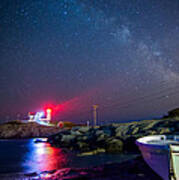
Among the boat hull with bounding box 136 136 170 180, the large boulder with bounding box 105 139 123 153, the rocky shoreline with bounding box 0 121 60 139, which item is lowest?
the rocky shoreline with bounding box 0 121 60 139

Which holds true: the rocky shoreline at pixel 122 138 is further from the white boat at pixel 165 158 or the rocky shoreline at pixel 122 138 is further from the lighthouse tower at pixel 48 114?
the lighthouse tower at pixel 48 114

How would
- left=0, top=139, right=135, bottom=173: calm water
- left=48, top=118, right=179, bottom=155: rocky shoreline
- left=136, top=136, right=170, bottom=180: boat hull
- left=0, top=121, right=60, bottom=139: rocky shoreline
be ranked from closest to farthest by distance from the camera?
left=136, top=136, right=170, bottom=180: boat hull
left=0, top=139, right=135, bottom=173: calm water
left=48, top=118, right=179, bottom=155: rocky shoreline
left=0, top=121, right=60, bottom=139: rocky shoreline

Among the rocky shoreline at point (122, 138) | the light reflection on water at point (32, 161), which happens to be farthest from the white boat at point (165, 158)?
the rocky shoreline at point (122, 138)

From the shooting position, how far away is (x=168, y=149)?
672 centimetres

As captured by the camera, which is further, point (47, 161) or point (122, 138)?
point (122, 138)

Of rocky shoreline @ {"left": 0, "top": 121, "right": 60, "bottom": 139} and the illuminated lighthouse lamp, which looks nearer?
rocky shoreline @ {"left": 0, "top": 121, "right": 60, "bottom": 139}

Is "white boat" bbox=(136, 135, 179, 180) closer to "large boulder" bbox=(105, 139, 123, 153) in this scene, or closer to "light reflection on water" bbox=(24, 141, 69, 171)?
"light reflection on water" bbox=(24, 141, 69, 171)

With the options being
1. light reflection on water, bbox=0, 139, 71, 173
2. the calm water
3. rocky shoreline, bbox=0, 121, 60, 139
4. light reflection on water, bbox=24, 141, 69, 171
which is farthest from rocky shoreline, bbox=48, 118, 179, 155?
rocky shoreline, bbox=0, 121, 60, 139

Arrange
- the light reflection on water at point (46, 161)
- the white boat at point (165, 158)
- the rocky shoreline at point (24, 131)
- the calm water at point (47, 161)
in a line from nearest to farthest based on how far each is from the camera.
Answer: the white boat at point (165, 158) < the calm water at point (47, 161) < the light reflection on water at point (46, 161) < the rocky shoreline at point (24, 131)

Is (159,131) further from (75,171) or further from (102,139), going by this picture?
(75,171)

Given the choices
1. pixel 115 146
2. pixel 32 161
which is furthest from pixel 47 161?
pixel 115 146

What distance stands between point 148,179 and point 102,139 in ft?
65.0

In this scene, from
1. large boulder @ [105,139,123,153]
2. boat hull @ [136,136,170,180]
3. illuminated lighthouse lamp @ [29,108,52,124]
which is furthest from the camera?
illuminated lighthouse lamp @ [29,108,52,124]

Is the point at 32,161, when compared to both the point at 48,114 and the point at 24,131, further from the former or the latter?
the point at 48,114
